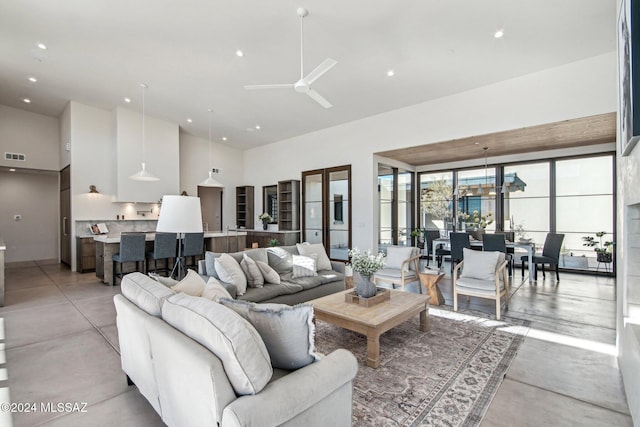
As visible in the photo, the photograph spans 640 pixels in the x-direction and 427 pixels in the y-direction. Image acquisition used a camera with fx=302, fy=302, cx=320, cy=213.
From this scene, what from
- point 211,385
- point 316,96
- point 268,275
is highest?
point 316,96

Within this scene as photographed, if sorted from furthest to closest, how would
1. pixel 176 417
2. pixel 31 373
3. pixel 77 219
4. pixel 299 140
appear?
pixel 299 140 < pixel 77 219 < pixel 31 373 < pixel 176 417

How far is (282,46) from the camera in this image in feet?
14.6

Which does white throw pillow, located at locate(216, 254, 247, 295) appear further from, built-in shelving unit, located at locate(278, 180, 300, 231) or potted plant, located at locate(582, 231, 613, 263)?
potted plant, located at locate(582, 231, 613, 263)

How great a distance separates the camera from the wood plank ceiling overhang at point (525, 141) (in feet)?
17.1

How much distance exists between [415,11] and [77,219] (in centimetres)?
837

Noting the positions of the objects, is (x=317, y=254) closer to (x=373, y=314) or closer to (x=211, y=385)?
(x=373, y=314)

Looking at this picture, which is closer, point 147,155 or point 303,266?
point 303,266

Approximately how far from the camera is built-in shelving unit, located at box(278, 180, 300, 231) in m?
9.30

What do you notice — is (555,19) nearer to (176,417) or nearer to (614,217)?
(614,217)

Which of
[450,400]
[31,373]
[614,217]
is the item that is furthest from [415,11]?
[614,217]

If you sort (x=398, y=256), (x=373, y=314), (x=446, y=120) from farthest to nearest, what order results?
(x=446, y=120)
(x=398, y=256)
(x=373, y=314)

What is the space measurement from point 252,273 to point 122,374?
162 cm

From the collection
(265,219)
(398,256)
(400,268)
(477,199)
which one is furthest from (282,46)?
(477,199)

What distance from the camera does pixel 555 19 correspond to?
12.3ft
